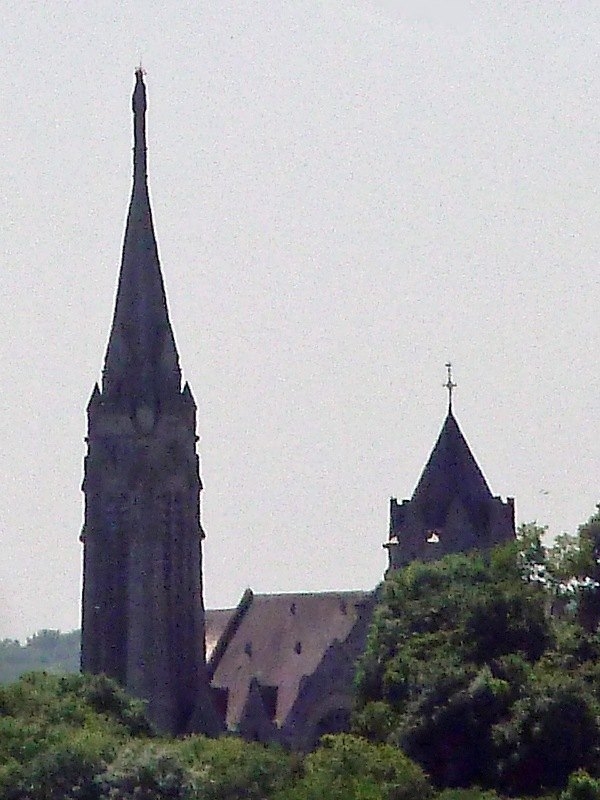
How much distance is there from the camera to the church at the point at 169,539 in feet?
326

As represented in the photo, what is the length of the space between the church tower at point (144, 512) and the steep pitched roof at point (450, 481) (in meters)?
9.63

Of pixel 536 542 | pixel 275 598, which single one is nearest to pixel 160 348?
pixel 275 598

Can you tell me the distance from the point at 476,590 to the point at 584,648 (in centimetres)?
331

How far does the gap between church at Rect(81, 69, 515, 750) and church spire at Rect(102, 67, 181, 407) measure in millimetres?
37

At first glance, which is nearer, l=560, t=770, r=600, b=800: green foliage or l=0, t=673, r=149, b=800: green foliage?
l=560, t=770, r=600, b=800: green foliage

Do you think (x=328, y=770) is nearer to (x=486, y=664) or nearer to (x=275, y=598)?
(x=486, y=664)

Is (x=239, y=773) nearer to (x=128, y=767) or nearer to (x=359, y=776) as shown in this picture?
(x=128, y=767)

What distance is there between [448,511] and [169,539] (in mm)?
10786

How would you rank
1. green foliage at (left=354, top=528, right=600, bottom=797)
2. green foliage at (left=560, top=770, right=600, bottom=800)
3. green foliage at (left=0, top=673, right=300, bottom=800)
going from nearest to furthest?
green foliage at (left=560, top=770, right=600, bottom=800), green foliage at (left=0, top=673, right=300, bottom=800), green foliage at (left=354, top=528, right=600, bottom=797)

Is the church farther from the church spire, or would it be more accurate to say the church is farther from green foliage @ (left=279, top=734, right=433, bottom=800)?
green foliage @ (left=279, top=734, right=433, bottom=800)

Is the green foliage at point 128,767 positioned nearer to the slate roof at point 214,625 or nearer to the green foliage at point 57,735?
the green foliage at point 57,735

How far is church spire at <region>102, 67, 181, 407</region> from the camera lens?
105312 mm

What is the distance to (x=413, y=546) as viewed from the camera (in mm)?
98438

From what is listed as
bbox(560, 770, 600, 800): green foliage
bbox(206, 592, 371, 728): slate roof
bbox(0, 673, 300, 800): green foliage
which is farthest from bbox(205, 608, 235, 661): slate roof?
bbox(560, 770, 600, 800): green foliage
